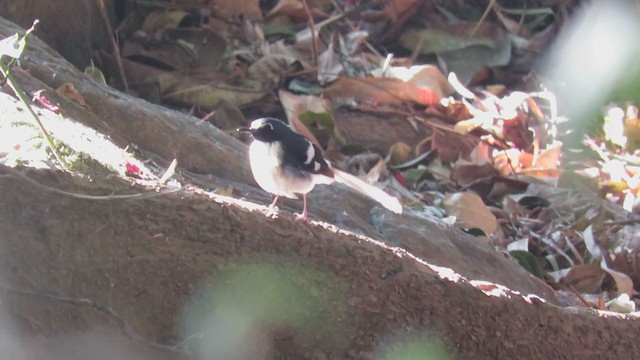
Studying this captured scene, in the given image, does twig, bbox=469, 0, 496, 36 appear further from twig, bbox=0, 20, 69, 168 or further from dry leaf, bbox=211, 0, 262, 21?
twig, bbox=0, 20, 69, 168

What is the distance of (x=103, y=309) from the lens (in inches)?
79.8

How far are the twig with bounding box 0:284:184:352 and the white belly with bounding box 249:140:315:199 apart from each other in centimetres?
98

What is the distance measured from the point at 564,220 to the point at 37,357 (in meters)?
3.99

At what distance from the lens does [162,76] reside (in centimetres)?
592

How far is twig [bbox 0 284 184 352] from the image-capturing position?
1.98m

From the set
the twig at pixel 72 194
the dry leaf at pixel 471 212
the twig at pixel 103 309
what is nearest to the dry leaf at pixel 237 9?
the dry leaf at pixel 471 212

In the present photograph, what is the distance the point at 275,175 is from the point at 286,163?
2.0 inches

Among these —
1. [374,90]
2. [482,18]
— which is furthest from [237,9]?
[482,18]

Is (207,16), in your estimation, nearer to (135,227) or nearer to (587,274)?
(587,274)

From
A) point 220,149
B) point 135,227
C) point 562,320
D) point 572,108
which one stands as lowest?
point 572,108

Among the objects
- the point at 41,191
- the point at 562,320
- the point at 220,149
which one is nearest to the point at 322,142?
the point at 220,149

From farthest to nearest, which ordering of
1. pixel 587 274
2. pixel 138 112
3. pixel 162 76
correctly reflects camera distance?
pixel 162 76 < pixel 587 274 < pixel 138 112

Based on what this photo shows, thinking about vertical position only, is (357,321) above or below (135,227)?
below

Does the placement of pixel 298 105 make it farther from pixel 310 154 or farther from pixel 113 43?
pixel 310 154
